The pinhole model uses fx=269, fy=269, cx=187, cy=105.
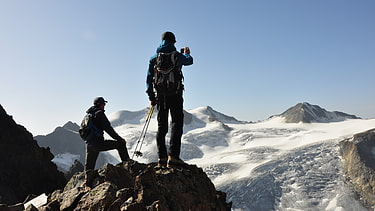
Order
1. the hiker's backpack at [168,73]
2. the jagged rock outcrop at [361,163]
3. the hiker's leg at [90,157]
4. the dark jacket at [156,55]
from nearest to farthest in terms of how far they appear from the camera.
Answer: the hiker's backpack at [168,73] → the dark jacket at [156,55] → the hiker's leg at [90,157] → the jagged rock outcrop at [361,163]

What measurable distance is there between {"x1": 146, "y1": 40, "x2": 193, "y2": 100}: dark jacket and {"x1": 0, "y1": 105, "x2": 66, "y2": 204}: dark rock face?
4809mm

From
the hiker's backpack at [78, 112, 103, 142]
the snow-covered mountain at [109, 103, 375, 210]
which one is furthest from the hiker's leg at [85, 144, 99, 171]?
the snow-covered mountain at [109, 103, 375, 210]

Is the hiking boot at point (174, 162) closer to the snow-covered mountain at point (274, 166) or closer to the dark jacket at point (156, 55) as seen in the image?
the dark jacket at point (156, 55)

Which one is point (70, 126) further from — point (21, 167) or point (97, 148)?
point (97, 148)

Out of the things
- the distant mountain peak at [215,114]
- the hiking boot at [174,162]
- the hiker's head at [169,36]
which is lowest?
the hiking boot at [174,162]

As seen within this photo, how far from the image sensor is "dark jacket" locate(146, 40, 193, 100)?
5.37 meters

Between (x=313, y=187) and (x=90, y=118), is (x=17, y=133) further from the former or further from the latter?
(x=313, y=187)

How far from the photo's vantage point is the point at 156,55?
559 centimetres

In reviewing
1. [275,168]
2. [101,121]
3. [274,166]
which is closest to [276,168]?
[275,168]

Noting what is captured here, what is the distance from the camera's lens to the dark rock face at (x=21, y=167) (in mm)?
7766

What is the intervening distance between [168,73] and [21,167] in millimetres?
6454

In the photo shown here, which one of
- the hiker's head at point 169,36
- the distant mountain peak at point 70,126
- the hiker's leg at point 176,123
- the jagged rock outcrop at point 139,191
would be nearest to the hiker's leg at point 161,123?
the hiker's leg at point 176,123

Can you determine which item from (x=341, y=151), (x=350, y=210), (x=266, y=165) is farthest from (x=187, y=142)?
(x=350, y=210)

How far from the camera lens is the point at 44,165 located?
8.74 m
